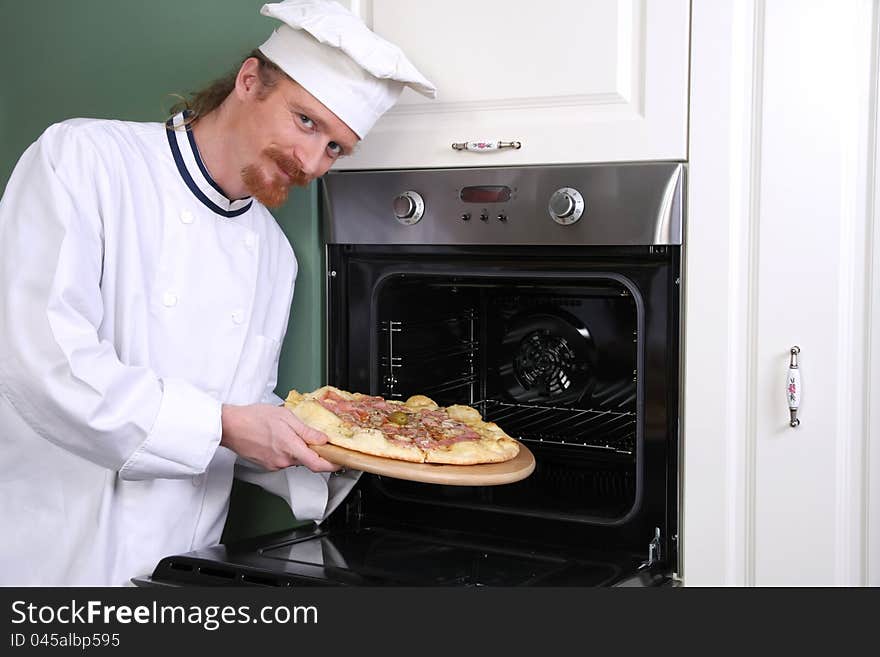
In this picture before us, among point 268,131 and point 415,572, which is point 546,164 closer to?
point 268,131

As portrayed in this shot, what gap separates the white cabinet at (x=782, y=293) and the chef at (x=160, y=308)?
47cm

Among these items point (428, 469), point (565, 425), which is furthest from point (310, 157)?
point (565, 425)

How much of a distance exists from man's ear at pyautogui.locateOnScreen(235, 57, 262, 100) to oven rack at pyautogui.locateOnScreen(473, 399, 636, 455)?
74 cm

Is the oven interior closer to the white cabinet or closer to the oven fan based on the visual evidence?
the oven fan

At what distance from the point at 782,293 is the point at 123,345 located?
97cm

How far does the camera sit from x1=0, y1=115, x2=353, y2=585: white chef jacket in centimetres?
134

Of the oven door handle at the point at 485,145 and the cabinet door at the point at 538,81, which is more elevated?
the cabinet door at the point at 538,81

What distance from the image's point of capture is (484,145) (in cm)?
156

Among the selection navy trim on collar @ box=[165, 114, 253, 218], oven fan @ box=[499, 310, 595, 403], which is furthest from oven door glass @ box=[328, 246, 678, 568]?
navy trim on collar @ box=[165, 114, 253, 218]

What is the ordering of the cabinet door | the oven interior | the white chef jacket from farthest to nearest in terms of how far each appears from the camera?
the oven interior
the cabinet door
the white chef jacket

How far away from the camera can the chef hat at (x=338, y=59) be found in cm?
147

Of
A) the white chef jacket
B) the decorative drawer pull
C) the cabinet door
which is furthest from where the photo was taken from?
the decorative drawer pull

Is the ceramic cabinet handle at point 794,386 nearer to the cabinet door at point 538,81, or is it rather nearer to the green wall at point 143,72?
the cabinet door at point 538,81

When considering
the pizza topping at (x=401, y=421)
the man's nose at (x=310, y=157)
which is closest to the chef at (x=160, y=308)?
the man's nose at (x=310, y=157)
